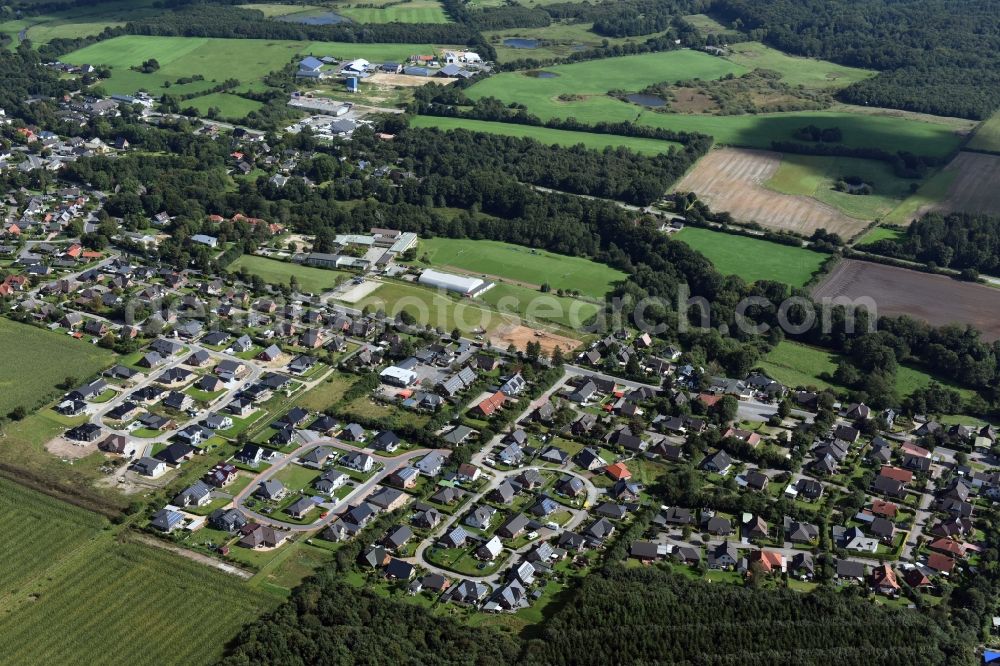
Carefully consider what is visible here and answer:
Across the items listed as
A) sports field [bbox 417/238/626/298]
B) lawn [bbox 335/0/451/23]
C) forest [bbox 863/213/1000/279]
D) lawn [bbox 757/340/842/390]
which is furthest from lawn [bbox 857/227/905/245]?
lawn [bbox 335/0/451/23]

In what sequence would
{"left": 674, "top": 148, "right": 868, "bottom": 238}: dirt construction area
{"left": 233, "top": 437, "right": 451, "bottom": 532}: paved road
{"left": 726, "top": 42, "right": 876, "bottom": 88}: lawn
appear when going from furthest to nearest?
{"left": 726, "top": 42, "right": 876, "bottom": 88}: lawn → {"left": 674, "top": 148, "right": 868, "bottom": 238}: dirt construction area → {"left": 233, "top": 437, "right": 451, "bottom": 532}: paved road

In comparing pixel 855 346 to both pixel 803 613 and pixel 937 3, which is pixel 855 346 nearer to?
pixel 803 613

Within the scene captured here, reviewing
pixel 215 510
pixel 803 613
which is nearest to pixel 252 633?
pixel 215 510

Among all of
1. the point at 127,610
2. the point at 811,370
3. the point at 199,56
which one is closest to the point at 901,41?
the point at 811,370

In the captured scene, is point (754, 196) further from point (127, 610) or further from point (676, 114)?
point (127, 610)

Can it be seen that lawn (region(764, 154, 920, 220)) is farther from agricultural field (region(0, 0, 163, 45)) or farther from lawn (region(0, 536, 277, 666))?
agricultural field (region(0, 0, 163, 45))

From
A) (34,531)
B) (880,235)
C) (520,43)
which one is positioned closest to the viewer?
(34,531)
